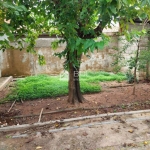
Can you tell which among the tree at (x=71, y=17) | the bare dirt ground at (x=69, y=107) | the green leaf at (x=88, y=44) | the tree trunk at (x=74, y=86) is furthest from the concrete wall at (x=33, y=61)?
the green leaf at (x=88, y=44)

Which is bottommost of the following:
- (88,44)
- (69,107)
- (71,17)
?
(69,107)

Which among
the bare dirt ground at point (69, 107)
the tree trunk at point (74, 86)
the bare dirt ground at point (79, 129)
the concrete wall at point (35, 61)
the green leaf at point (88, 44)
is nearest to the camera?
the green leaf at point (88, 44)

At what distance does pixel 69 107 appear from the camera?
427 centimetres

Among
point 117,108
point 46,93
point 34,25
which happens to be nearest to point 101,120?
point 117,108

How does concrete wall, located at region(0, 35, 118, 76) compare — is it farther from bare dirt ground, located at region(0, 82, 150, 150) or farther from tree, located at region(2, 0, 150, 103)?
tree, located at region(2, 0, 150, 103)

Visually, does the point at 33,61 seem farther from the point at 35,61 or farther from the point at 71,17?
the point at 71,17

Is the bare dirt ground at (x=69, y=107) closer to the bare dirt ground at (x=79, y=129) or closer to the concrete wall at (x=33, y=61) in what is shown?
the bare dirt ground at (x=79, y=129)

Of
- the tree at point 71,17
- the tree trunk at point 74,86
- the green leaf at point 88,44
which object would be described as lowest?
the tree trunk at point 74,86

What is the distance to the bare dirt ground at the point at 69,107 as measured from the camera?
3.87 m

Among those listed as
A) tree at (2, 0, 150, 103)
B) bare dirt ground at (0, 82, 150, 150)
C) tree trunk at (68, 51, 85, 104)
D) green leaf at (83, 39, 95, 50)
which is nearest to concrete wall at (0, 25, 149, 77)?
bare dirt ground at (0, 82, 150, 150)

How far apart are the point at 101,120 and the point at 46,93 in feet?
7.85

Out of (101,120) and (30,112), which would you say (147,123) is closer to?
(101,120)

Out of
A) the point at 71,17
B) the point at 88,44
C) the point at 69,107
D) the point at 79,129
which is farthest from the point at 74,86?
the point at 88,44

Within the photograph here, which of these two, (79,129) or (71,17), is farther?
(79,129)
